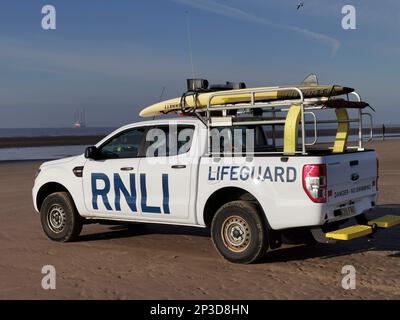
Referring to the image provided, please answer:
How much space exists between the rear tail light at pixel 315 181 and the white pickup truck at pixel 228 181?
12 millimetres

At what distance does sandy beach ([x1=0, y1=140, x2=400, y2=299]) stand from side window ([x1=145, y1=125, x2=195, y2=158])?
4.76 feet

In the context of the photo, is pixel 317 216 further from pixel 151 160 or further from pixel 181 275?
pixel 151 160

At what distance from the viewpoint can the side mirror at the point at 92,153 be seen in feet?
27.5

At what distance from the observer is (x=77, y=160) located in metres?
8.73

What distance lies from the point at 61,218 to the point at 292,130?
419 cm

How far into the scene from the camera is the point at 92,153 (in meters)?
8.38

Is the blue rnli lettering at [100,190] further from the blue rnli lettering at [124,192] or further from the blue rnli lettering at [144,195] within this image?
the blue rnli lettering at [144,195]

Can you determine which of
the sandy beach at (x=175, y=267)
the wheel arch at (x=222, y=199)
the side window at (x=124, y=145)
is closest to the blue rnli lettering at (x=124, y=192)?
the side window at (x=124, y=145)

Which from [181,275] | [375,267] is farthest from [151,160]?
[375,267]

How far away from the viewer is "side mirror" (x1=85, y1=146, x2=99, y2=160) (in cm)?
837

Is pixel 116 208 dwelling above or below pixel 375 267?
above

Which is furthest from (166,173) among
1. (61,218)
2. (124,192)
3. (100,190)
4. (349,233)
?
(349,233)
